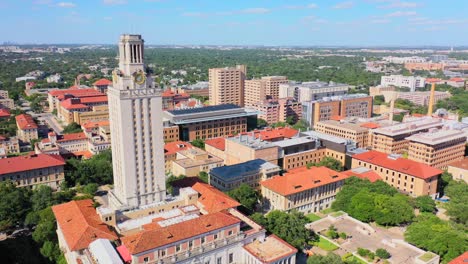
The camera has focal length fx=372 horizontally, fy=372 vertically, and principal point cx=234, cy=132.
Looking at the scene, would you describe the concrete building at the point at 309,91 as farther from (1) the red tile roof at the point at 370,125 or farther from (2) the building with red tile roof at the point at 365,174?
Answer: (2) the building with red tile roof at the point at 365,174

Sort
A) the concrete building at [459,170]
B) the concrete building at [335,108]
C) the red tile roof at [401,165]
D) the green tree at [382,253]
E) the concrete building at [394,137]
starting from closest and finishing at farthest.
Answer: the green tree at [382,253]
the red tile roof at [401,165]
the concrete building at [459,170]
the concrete building at [394,137]
the concrete building at [335,108]

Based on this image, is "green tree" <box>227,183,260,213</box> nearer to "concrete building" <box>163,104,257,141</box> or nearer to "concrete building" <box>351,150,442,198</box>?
"concrete building" <box>351,150,442,198</box>

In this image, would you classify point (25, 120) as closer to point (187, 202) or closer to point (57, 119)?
point (57, 119)

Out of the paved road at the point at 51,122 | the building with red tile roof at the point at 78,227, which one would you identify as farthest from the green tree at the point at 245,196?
the paved road at the point at 51,122

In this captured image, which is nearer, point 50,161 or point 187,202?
point 187,202

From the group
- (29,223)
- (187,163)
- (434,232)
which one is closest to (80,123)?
(187,163)

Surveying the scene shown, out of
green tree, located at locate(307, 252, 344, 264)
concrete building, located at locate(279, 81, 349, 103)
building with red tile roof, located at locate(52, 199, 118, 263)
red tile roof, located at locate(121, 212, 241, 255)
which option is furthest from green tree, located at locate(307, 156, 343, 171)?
concrete building, located at locate(279, 81, 349, 103)
